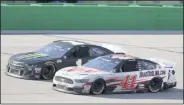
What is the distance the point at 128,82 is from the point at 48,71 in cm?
308

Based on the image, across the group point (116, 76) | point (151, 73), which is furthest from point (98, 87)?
point (151, 73)

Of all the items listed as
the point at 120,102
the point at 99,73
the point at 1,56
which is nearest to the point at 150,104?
the point at 120,102

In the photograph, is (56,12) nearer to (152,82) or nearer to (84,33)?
(84,33)

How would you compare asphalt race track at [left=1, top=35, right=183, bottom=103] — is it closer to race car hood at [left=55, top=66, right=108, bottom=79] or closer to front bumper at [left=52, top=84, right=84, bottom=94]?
front bumper at [left=52, top=84, right=84, bottom=94]

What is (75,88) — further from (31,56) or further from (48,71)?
(31,56)

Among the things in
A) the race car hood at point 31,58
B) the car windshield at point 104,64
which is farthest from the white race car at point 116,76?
the race car hood at point 31,58

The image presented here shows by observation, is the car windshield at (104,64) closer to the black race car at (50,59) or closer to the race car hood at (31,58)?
the black race car at (50,59)

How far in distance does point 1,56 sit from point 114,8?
13288 millimetres

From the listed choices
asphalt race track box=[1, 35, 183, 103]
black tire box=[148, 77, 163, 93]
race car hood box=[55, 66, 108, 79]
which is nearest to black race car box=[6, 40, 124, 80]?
asphalt race track box=[1, 35, 183, 103]

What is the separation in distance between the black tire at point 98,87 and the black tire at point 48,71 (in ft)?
8.75

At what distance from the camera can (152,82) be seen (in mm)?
16609

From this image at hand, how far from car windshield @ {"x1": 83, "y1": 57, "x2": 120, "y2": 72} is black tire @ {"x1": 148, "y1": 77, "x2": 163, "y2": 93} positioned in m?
1.30

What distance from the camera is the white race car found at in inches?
604

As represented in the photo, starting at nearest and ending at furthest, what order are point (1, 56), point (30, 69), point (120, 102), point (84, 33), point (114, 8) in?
1. point (120, 102)
2. point (30, 69)
3. point (1, 56)
4. point (84, 33)
5. point (114, 8)
